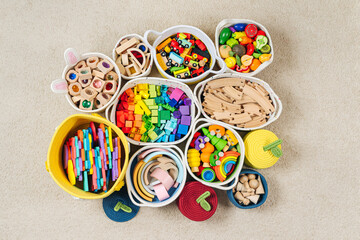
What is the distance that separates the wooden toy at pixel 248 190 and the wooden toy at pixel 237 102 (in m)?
0.23

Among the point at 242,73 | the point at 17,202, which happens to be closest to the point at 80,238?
the point at 17,202

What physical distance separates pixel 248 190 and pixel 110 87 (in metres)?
0.73

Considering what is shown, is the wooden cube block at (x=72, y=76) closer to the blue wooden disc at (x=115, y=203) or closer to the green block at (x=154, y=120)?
the green block at (x=154, y=120)

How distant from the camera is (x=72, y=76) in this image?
3.38 feet

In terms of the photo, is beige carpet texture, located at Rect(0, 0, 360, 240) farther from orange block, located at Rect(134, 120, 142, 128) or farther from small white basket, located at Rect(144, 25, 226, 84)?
orange block, located at Rect(134, 120, 142, 128)

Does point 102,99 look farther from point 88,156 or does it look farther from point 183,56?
Result: point 183,56

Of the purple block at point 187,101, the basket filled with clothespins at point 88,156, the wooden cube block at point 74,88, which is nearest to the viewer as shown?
the basket filled with clothespins at point 88,156

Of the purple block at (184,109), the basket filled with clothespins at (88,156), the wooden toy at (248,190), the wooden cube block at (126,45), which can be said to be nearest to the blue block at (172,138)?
the purple block at (184,109)

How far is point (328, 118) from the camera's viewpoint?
123 centimetres

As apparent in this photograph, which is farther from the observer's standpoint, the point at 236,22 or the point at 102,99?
the point at 236,22

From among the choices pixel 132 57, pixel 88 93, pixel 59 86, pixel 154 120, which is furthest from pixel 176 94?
pixel 59 86

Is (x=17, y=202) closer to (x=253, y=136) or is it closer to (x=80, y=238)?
(x=80, y=238)

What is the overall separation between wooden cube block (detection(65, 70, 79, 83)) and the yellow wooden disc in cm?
77

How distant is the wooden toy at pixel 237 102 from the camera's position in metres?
1.09
